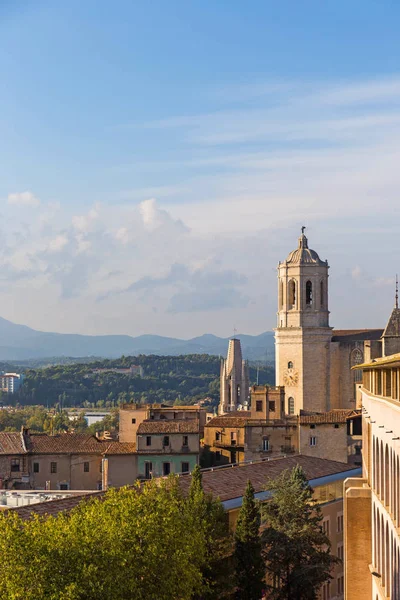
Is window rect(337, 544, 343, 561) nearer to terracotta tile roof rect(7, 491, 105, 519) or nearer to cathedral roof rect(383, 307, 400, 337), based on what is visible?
terracotta tile roof rect(7, 491, 105, 519)

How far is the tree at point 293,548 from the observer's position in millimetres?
35125

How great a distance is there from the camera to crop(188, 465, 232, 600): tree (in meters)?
32.1

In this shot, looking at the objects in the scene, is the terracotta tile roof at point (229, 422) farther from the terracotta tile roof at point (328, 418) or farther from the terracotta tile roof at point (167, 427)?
the terracotta tile roof at point (328, 418)

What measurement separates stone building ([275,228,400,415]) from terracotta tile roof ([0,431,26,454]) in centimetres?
1812

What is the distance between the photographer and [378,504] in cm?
2338

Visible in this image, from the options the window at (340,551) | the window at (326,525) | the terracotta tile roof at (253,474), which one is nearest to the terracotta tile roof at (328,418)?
the terracotta tile roof at (253,474)

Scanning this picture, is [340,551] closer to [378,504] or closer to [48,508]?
[48,508]

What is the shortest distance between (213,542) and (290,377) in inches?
1500

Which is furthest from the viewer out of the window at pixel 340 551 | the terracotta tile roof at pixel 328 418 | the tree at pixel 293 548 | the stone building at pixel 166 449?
the terracotta tile roof at pixel 328 418

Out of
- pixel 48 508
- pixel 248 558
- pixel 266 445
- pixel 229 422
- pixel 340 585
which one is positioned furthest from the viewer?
pixel 229 422

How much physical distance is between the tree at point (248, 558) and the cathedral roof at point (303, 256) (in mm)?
38783

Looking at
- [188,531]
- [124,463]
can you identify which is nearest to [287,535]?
[188,531]

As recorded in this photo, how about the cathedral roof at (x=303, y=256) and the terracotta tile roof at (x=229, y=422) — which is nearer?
the terracotta tile roof at (x=229, y=422)

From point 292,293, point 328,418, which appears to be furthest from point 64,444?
point 292,293
